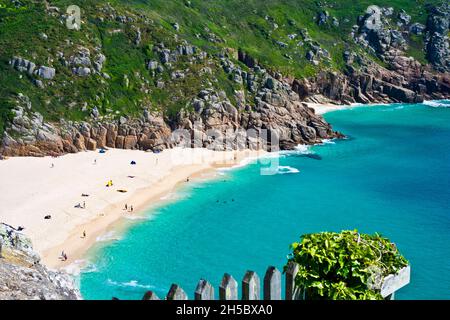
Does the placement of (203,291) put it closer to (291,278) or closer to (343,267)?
(291,278)

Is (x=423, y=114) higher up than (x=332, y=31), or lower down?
lower down

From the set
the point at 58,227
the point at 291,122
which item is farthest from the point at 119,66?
the point at 58,227

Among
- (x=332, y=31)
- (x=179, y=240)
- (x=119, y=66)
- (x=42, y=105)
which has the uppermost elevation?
(x=332, y=31)

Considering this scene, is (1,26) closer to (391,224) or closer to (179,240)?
(179,240)

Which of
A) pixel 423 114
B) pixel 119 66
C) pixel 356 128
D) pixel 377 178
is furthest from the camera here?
pixel 423 114

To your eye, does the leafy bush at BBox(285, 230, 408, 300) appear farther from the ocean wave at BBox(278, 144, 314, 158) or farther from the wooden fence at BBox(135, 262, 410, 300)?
the ocean wave at BBox(278, 144, 314, 158)

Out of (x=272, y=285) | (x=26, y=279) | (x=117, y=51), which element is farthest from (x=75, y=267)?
(x=117, y=51)

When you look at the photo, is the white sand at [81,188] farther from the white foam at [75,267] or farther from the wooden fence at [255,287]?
the wooden fence at [255,287]
